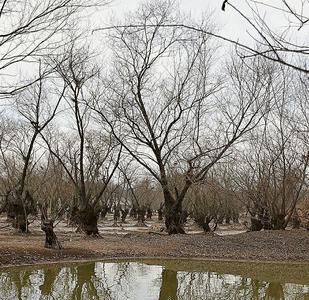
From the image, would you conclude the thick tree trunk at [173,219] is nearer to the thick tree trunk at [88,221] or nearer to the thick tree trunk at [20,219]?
the thick tree trunk at [88,221]

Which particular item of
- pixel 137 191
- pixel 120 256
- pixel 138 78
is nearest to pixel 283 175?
pixel 138 78

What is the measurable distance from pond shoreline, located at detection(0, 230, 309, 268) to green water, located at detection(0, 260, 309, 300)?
90cm

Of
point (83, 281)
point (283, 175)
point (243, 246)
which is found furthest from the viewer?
point (283, 175)

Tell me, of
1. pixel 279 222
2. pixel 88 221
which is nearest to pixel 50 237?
pixel 88 221

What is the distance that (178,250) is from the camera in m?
17.4

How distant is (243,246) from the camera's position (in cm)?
1845

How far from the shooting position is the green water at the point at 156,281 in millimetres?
10299

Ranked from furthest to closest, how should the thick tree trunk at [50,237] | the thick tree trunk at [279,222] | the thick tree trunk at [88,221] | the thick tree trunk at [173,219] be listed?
1. the thick tree trunk at [279,222]
2. the thick tree trunk at [173,219]
3. the thick tree trunk at [88,221]
4. the thick tree trunk at [50,237]

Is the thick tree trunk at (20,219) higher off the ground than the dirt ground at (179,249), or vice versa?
the thick tree trunk at (20,219)

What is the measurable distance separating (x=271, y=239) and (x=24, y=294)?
40.9 feet

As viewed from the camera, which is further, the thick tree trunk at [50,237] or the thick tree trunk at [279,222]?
the thick tree trunk at [279,222]

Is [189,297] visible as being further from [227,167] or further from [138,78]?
[227,167]

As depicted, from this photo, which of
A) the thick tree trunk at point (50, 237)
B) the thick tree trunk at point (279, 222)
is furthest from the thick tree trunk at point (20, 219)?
the thick tree trunk at point (279, 222)

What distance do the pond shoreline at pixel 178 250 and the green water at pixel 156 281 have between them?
898mm
